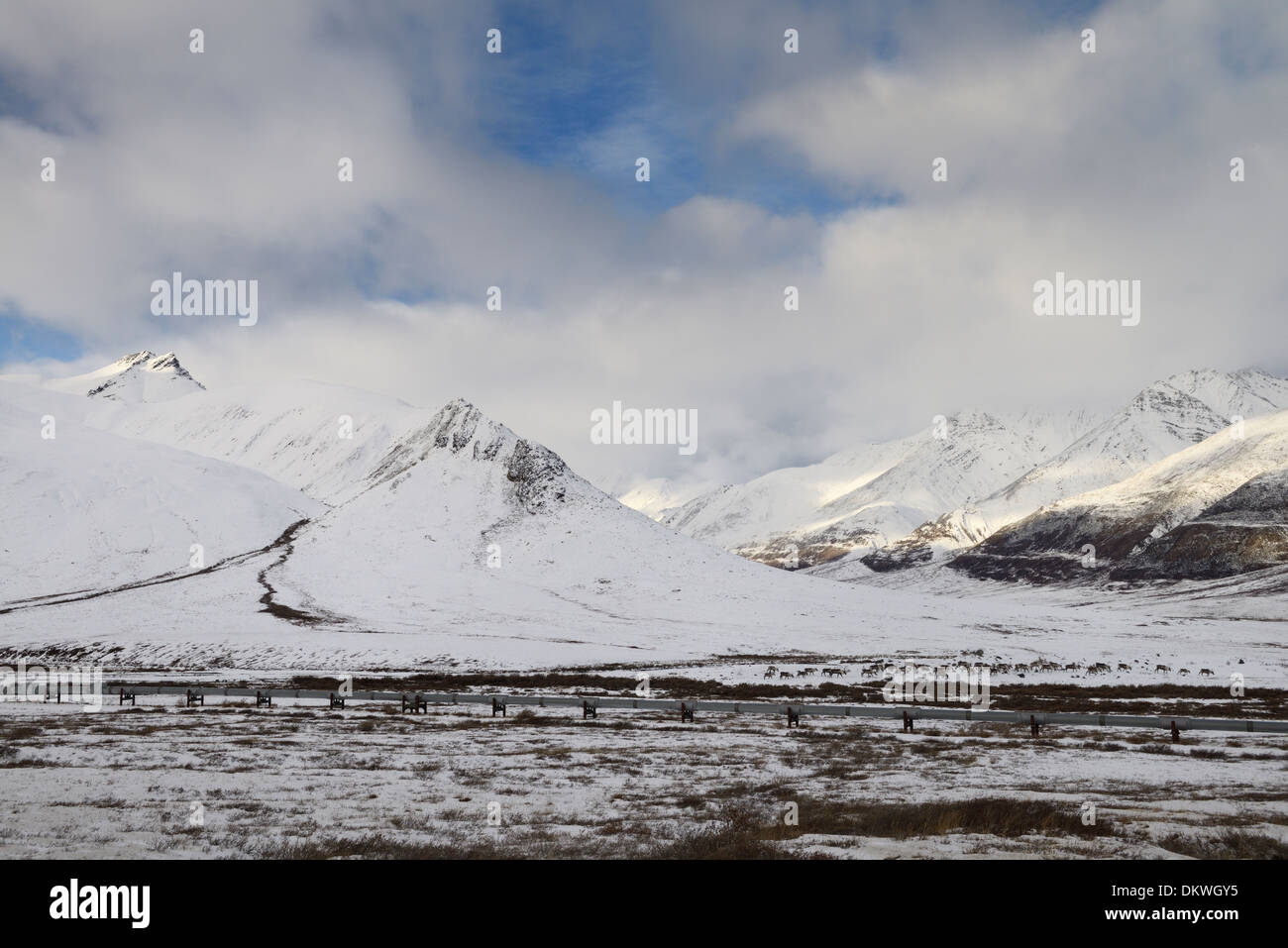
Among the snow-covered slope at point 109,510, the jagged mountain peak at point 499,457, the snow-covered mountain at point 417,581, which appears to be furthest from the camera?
the jagged mountain peak at point 499,457

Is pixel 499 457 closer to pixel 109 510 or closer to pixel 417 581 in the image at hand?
pixel 417 581

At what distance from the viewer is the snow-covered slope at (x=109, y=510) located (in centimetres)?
13962

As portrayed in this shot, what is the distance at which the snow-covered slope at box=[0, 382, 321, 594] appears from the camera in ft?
458

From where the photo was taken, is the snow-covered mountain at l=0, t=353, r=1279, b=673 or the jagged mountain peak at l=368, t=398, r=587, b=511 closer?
the snow-covered mountain at l=0, t=353, r=1279, b=673

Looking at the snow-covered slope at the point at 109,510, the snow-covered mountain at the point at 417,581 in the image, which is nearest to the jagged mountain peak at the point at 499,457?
the snow-covered mountain at the point at 417,581

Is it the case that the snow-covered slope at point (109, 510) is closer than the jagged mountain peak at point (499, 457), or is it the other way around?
the snow-covered slope at point (109, 510)

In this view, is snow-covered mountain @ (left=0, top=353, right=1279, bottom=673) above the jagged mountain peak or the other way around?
the other way around

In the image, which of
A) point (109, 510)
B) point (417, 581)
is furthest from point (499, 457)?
point (109, 510)

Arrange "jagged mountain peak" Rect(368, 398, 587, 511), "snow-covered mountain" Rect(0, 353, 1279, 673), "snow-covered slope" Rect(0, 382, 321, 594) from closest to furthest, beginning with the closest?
1. "snow-covered mountain" Rect(0, 353, 1279, 673)
2. "snow-covered slope" Rect(0, 382, 321, 594)
3. "jagged mountain peak" Rect(368, 398, 587, 511)

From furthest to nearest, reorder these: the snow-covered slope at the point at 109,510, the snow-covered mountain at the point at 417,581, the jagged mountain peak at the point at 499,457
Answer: the jagged mountain peak at the point at 499,457, the snow-covered slope at the point at 109,510, the snow-covered mountain at the point at 417,581

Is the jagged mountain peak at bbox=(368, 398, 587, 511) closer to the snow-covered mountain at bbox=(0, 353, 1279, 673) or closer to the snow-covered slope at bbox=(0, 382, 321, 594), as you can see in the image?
the snow-covered mountain at bbox=(0, 353, 1279, 673)

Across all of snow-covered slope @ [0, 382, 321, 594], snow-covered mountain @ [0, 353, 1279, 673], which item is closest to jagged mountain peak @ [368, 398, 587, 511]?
snow-covered mountain @ [0, 353, 1279, 673]

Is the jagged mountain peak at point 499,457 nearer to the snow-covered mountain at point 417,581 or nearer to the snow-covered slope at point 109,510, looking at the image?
the snow-covered mountain at point 417,581

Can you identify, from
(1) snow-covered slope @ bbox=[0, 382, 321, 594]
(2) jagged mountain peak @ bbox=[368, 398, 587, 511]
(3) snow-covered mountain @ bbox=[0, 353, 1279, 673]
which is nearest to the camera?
(3) snow-covered mountain @ bbox=[0, 353, 1279, 673]
